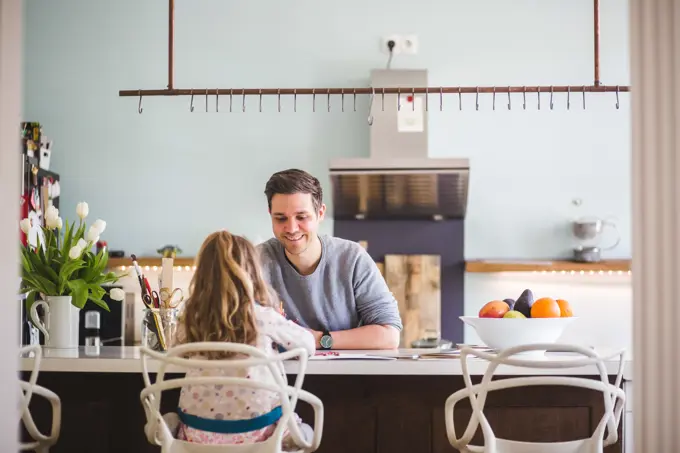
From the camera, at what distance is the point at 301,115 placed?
5.30m

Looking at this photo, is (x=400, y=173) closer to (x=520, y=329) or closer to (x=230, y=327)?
(x=520, y=329)

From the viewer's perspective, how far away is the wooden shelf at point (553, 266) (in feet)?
15.8

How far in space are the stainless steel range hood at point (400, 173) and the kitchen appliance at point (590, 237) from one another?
2.35ft

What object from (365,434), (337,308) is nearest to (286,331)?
(365,434)

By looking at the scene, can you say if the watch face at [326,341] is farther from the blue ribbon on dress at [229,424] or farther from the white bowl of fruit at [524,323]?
the blue ribbon on dress at [229,424]

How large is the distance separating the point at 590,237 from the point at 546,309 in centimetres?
275

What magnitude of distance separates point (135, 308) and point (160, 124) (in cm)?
122

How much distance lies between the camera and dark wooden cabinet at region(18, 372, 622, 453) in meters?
2.45

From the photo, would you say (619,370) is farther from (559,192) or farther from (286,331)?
(559,192)

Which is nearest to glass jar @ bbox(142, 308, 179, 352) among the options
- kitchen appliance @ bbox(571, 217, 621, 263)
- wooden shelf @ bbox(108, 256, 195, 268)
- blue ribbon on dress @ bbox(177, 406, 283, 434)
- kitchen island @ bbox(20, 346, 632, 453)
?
kitchen island @ bbox(20, 346, 632, 453)

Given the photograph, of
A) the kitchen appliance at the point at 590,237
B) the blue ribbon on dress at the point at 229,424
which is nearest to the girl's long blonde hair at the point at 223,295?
the blue ribbon on dress at the point at 229,424

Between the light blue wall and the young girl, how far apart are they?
10.0 feet

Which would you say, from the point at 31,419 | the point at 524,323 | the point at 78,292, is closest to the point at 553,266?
the point at 524,323

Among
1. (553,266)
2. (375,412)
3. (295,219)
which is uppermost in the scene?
(295,219)
